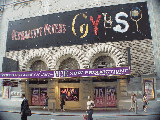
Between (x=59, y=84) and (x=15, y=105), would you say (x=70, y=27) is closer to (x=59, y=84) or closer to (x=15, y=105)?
(x=59, y=84)

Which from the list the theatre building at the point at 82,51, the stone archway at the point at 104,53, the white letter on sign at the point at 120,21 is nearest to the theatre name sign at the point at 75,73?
the theatre building at the point at 82,51

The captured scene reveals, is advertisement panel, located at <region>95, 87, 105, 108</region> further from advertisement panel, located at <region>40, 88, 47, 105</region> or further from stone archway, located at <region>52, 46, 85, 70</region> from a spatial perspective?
advertisement panel, located at <region>40, 88, 47, 105</region>

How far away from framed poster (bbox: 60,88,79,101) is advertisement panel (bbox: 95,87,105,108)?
91.0 inches

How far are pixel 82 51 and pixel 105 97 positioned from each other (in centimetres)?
600

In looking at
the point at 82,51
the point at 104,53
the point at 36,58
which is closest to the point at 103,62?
the point at 104,53

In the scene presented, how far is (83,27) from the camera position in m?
19.5

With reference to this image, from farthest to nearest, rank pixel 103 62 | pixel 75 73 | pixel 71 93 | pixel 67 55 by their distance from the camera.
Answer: pixel 67 55 → pixel 71 93 → pixel 103 62 → pixel 75 73

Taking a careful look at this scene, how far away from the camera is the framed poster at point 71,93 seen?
19.2 m

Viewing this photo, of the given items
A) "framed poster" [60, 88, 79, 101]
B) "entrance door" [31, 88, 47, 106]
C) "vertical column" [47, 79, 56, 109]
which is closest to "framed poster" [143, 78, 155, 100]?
"framed poster" [60, 88, 79, 101]

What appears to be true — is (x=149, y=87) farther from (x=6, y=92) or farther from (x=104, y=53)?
(x=6, y=92)

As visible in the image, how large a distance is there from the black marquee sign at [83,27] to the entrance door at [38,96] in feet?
18.8

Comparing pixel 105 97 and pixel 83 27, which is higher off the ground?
pixel 83 27

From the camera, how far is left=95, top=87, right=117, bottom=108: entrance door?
18.1 meters

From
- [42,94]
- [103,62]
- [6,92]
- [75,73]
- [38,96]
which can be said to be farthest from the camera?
[6,92]
